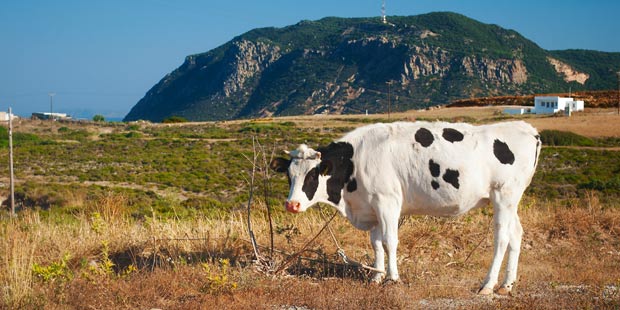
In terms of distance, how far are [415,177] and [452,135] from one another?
75 centimetres

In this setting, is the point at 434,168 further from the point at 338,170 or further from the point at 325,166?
the point at 325,166

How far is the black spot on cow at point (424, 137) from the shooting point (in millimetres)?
7875

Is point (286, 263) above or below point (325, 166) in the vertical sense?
below

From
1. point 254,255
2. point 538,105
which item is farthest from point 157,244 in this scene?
point 538,105

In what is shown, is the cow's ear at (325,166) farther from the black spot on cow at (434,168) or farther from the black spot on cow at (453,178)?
the black spot on cow at (453,178)

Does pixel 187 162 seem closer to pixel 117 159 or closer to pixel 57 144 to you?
pixel 117 159

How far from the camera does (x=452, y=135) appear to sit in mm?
7965

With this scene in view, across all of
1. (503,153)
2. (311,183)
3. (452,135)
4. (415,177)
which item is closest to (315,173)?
(311,183)

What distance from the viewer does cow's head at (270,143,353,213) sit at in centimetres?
766

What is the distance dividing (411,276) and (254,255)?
2187 millimetres

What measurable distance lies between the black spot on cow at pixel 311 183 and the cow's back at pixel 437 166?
489 millimetres

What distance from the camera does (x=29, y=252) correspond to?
29.0 ft

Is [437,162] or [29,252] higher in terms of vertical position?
[437,162]

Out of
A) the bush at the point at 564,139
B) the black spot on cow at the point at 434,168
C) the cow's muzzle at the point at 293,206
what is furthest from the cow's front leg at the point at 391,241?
the bush at the point at 564,139
